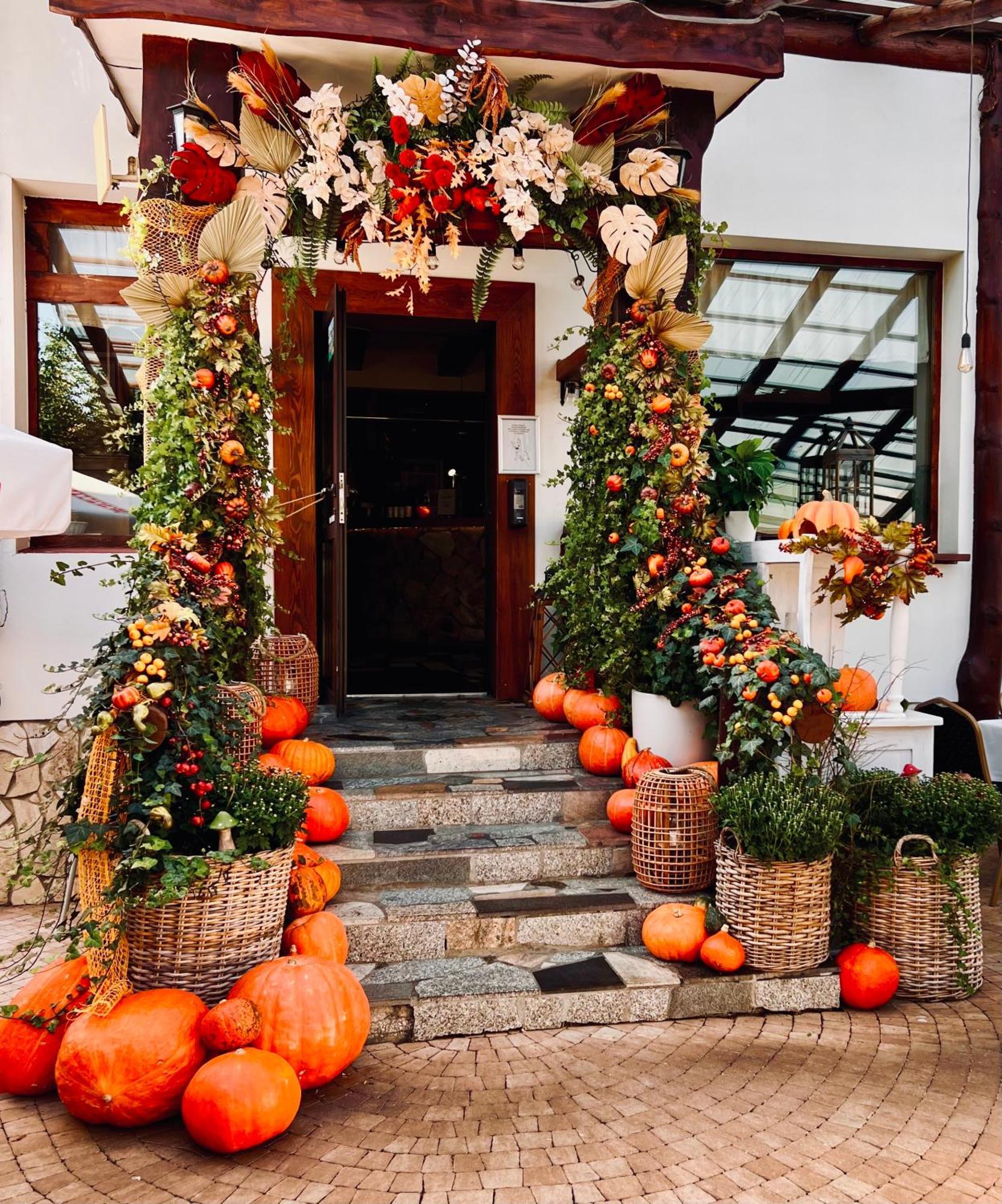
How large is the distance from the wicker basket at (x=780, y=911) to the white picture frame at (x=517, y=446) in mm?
3142

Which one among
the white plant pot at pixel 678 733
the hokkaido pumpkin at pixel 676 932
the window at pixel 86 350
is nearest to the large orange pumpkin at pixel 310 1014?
the hokkaido pumpkin at pixel 676 932

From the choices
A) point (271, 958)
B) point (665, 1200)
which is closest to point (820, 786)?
point (665, 1200)

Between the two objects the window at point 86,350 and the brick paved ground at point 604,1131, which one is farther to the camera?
the window at point 86,350

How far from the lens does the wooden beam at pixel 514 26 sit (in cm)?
375

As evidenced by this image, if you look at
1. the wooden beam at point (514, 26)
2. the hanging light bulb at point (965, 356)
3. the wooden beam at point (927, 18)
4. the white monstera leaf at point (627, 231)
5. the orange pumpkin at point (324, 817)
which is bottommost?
the orange pumpkin at point (324, 817)

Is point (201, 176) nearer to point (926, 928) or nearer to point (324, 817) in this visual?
point (324, 817)

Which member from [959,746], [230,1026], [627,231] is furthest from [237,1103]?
[959,746]

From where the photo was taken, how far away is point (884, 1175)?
8.00ft

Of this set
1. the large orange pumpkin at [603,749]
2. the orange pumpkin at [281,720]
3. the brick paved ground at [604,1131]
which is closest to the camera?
the brick paved ground at [604,1131]

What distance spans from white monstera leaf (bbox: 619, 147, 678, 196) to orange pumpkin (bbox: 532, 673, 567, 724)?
2.44 metres

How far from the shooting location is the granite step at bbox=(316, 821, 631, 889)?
3855 millimetres

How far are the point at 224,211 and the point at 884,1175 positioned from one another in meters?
3.94

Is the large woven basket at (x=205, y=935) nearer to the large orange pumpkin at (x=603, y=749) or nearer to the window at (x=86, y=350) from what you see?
the large orange pumpkin at (x=603, y=749)

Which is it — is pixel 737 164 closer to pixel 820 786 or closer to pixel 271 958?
pixel 820 786
